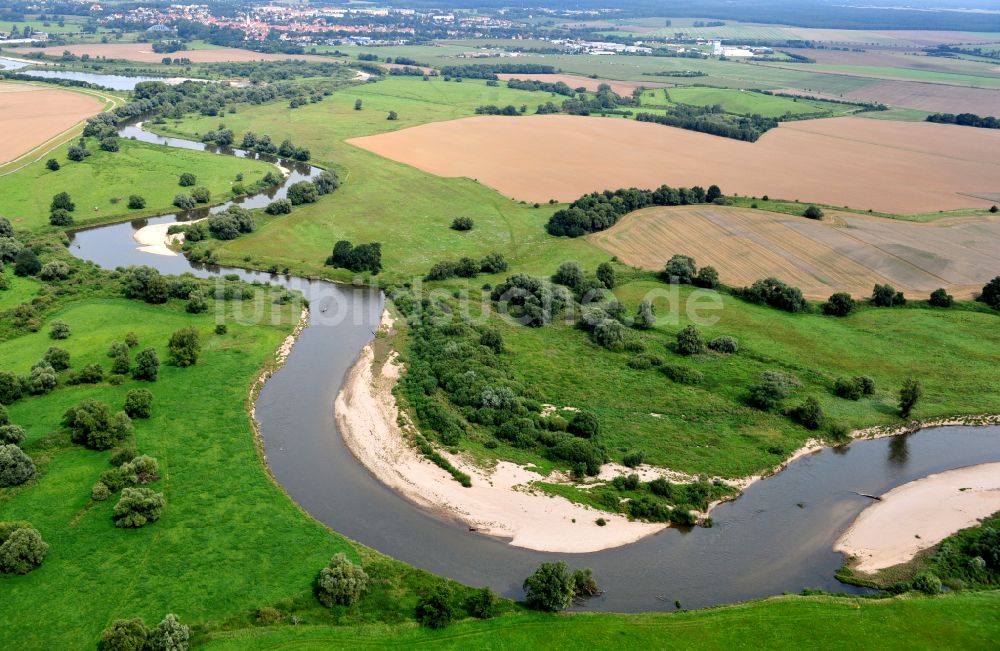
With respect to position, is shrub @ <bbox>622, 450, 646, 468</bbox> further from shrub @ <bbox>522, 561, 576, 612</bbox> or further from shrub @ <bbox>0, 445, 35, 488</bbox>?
shrub @ <bbox>0, 445, 35, 488</bbox>

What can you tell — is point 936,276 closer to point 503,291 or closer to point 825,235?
point 825,235

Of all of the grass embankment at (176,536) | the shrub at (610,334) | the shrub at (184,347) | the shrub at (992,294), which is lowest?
the grass embankment at (176,536)

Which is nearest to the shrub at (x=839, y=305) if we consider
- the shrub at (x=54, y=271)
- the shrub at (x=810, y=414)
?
the shrub at (x=810, y=414)

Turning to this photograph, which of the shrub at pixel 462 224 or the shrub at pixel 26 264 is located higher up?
the shrub at pixel 462 224

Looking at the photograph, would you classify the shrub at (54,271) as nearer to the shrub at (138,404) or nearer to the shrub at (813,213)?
the shrub at (138,404)

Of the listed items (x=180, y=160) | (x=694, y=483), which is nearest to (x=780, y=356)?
(x=694, y=483)

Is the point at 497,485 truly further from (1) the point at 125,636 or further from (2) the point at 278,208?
(2) the point at 278,208
